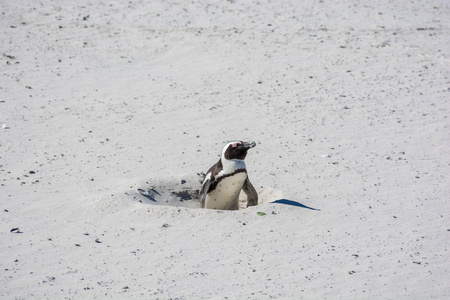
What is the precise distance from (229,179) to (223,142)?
1.14m

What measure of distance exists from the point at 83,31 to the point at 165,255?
546 centimetres

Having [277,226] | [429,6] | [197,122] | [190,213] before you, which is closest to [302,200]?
[277,226]

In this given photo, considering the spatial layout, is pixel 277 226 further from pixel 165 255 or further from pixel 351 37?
pixel 351 37

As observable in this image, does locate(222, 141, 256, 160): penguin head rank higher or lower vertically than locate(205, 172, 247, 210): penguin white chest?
higher

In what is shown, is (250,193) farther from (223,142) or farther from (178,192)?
(223,142)

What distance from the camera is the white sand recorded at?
418 centimetres

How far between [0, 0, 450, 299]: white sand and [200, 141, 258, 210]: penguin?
0.94 ft

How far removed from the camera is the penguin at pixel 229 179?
5.33 metres

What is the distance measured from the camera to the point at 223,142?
643 cm

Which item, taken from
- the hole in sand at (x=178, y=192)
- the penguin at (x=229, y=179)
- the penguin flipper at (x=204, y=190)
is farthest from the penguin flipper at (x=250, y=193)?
the penguin flipper at (x=204, y=190)

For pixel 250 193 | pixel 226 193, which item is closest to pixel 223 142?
pixel 226 193

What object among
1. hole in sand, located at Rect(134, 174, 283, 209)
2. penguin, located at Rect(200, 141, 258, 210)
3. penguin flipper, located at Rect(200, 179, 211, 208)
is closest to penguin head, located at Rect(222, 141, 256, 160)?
penguin, located at Rect(200, 141, 258, 210)

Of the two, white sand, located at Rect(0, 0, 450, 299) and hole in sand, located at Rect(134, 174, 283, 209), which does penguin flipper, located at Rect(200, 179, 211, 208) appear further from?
white sand, located at Rect(0, 0, 450, 299)

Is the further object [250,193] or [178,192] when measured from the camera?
[178,192]
